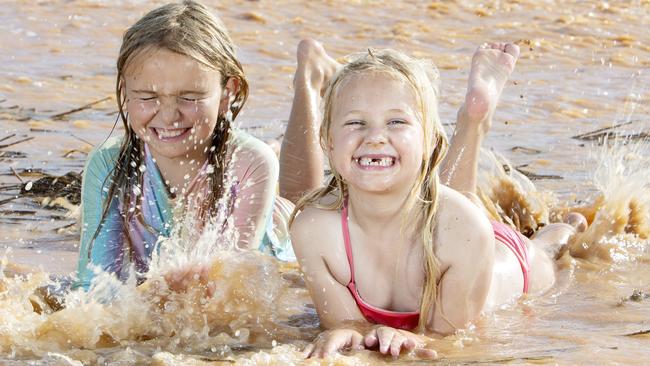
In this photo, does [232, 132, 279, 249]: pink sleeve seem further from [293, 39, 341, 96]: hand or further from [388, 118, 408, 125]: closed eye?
[293, 39, 341, 96]: hand

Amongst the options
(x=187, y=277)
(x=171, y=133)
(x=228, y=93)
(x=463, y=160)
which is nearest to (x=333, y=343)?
(x=187, y=277)

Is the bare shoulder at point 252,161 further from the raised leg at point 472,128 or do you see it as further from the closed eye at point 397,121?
the raised leg at point 472,128

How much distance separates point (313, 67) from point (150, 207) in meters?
1.62

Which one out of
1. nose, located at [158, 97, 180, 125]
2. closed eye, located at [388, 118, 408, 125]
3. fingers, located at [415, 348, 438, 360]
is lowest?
fingers, located at [415, 348, 438, 360]

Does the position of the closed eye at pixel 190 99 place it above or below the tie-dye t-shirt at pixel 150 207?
above

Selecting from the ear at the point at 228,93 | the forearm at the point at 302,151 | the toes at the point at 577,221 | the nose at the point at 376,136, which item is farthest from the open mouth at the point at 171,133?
the toes at the point at 577,221

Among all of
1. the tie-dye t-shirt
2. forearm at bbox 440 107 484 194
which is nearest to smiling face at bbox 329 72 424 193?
the tie-dye t-shirt

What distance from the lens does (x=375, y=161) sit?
403 cm

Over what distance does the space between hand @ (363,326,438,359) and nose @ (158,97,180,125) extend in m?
1.18

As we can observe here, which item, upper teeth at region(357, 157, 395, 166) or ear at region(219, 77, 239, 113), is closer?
upper teeth at region(357, 157, 395, 166)

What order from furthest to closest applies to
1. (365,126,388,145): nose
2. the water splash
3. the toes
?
the toes, the water splash, (365,126,388,145): nose

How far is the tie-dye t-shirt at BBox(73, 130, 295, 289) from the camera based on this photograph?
455cm

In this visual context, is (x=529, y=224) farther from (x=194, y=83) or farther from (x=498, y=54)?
(x=194, y=83)

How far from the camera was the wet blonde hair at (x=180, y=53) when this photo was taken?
4371mm
